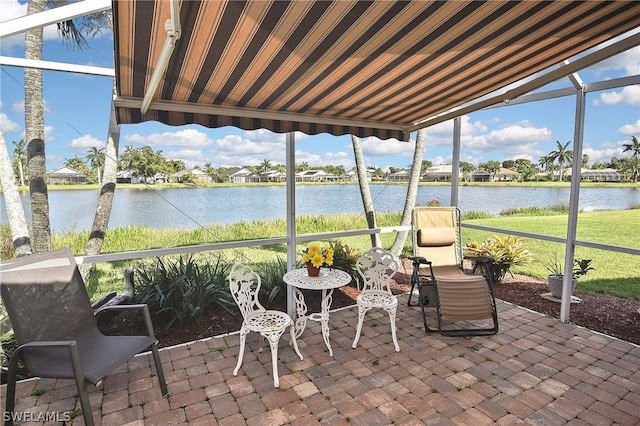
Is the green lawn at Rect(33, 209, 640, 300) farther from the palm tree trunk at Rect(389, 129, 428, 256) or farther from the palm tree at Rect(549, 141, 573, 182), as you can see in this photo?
the palm tree at Rect(549, 141, 573, 182)

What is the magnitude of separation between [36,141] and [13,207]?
80cm

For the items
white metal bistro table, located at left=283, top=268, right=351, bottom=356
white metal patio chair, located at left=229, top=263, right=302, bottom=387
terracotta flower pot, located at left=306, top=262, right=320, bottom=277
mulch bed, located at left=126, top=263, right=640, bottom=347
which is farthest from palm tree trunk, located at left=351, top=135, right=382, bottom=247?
white metal patio chair, located at left=229, top=263, right=302, bottom=387

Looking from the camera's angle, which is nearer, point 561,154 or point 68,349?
point 68,349

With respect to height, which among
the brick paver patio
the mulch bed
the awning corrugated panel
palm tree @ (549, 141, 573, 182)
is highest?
the awning corrugated panel

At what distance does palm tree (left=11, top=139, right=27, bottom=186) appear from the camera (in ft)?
13.0

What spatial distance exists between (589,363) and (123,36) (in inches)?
203

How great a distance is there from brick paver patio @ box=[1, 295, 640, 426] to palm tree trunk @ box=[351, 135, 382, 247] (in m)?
2.75

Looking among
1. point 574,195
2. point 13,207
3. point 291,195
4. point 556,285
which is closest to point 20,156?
point 13,207

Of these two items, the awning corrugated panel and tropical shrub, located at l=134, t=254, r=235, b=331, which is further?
tropical shrub, located at l=134, t=254, r=235, b=331

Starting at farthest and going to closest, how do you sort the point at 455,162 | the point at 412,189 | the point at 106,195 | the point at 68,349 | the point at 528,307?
the point at 412,189, the point at 455,162, the point at 528,307, the point at 106,195, the point at 68,349

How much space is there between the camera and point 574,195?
4535 mm

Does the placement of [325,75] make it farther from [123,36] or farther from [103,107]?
[103,107]

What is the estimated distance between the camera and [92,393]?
3191 millimetres

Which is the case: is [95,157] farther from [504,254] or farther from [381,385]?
[504,254]
